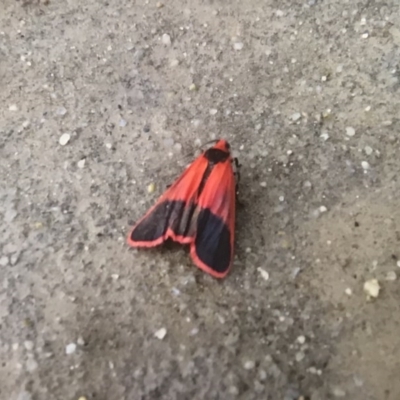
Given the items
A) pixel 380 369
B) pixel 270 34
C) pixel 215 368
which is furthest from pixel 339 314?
pixel 270 34

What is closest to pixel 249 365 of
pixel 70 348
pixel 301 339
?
pixel 301 339

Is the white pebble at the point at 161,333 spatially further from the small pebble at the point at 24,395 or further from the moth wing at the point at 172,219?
the small pebble at the point at 24,395

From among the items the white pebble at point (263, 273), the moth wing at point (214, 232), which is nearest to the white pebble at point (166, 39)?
the moth wing at point (214, 232)

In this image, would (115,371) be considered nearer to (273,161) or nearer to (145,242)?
(145,242)

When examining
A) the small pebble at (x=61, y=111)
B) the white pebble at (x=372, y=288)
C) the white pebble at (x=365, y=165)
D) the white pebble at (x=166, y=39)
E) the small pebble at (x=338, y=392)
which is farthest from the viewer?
the white pebble at (x=166, y=39)

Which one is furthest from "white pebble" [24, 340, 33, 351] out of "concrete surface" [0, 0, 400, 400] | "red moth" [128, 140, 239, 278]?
"red moth" [128, 140, 239, 278]
